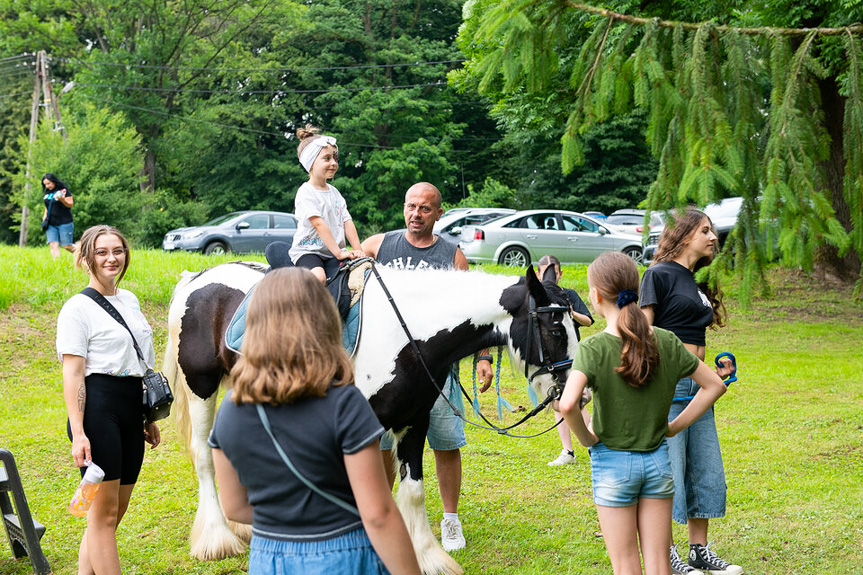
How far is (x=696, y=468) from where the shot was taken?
4.34m

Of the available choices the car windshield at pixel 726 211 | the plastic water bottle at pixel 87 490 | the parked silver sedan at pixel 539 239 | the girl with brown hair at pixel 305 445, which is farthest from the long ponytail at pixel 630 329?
the car windshield at pixel 726 211

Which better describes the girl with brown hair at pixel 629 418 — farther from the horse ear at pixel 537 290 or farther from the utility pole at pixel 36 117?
the utility pole at pixel 36 117

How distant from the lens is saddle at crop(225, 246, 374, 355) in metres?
4.49

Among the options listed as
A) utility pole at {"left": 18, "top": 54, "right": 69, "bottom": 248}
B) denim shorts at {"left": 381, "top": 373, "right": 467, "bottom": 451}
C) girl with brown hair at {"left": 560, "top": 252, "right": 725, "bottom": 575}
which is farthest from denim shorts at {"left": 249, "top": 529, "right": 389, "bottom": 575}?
utility pole at {"left": 18, "top": 54, "right": 69, "bottom": 248}

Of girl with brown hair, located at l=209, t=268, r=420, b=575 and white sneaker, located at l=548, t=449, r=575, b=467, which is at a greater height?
girl with brown hair, located at l=209, t=268, r=420, b=575

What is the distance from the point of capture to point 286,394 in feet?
6.77

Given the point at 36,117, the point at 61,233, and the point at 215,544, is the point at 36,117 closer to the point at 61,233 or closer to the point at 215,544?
the point at 61,233

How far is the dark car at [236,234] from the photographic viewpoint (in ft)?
72.7

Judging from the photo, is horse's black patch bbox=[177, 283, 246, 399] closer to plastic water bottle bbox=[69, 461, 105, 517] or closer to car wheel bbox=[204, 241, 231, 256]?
plastic water bottle bbox=[69, 461, 105, 517]

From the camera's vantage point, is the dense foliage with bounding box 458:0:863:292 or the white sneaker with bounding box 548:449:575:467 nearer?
the dense foliage with bounding box 458:0:863:292

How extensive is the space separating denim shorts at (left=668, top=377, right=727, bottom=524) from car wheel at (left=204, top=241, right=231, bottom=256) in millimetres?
19094

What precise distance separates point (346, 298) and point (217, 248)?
1854cm

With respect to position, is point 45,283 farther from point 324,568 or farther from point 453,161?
point 453,161

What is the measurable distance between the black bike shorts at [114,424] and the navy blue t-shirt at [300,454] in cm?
176
